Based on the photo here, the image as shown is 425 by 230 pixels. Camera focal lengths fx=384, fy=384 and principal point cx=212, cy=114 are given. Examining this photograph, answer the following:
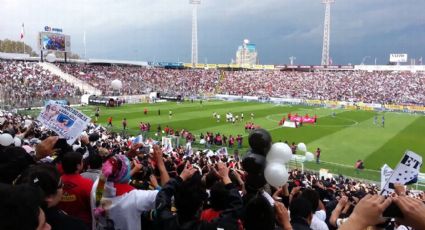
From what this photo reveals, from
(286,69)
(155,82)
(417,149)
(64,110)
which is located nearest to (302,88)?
(286,69)

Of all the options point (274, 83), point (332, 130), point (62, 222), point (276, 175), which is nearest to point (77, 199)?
point (62, 222)

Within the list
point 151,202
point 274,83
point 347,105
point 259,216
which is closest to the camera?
point 259,216

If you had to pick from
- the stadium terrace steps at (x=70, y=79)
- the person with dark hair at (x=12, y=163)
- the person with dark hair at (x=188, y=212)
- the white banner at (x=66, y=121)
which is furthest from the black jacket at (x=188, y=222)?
the stadium terrace steps at (x=70, y=79)

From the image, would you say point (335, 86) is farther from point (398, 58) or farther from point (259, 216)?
point (259, 216)

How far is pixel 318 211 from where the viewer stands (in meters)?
5.69

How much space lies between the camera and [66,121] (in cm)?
725

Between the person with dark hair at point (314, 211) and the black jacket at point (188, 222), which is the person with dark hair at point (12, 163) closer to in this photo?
the black jacket at point (188, 222)

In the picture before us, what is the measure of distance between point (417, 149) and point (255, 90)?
5278 cm

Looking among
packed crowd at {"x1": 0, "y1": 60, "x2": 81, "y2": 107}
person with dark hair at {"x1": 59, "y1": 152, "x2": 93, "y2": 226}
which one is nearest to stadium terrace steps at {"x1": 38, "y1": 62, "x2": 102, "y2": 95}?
packed crowd at {"x1": 0, "y1": 60, "x2": 81, "y2": 107}

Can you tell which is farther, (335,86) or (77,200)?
(335,86)

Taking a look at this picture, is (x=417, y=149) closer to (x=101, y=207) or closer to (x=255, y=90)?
(x=101, y=207)

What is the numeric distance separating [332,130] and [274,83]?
48519mm

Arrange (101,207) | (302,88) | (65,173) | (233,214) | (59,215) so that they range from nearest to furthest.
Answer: (59,215) < (233,214) < (101,207) < (65,173) < (302,88)

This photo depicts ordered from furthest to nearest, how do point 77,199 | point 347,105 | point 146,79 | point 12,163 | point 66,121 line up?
1. point 146,79
2. point 347,105
3. point 66,121
4. point 77,199
5. point 12,163
